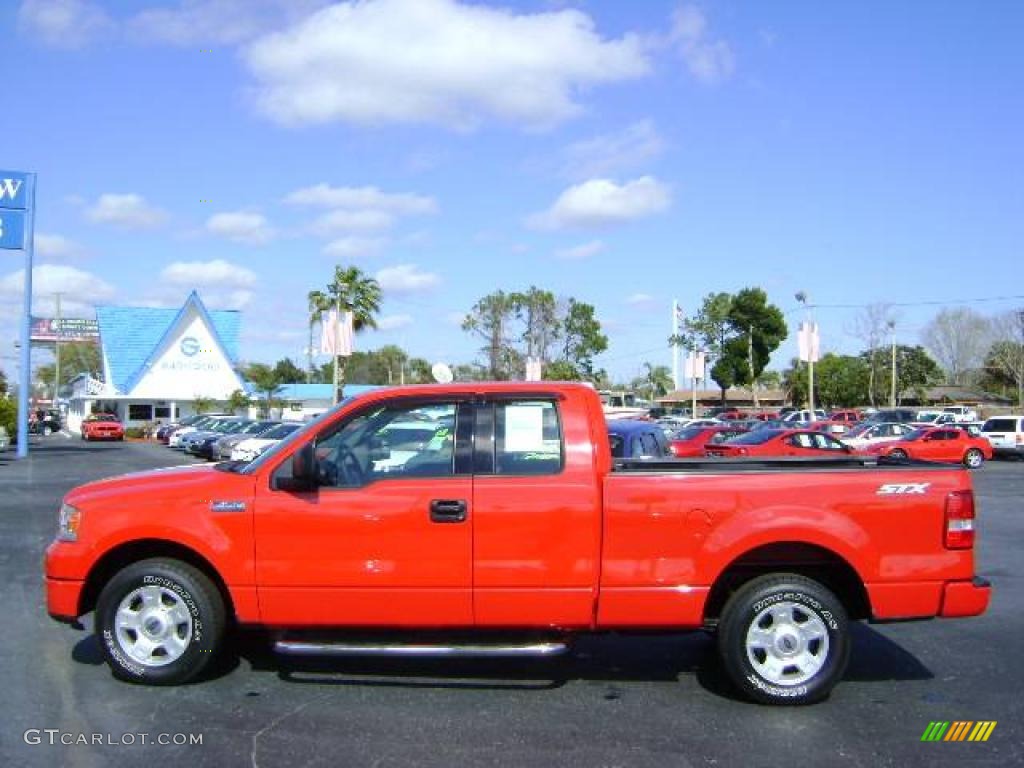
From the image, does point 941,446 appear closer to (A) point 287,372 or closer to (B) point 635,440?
(B) point 635,440

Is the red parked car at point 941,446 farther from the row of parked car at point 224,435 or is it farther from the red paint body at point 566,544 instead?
the red paint body at point 566,544

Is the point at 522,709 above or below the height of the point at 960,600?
below

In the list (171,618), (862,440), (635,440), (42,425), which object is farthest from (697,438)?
(42,425)

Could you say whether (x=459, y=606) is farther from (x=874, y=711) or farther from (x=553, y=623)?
(x=874, y=711)

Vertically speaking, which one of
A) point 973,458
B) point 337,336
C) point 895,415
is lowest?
point 973,458

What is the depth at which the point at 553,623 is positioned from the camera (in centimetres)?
515

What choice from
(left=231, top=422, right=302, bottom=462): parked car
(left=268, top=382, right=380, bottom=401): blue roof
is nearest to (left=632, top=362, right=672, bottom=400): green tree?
(left=268, top=382, right=380, bottom=401): blue roof

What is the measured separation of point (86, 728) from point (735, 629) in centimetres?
358

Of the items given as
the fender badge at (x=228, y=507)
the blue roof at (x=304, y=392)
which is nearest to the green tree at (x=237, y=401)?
the blue roof at (x=304, y=392)

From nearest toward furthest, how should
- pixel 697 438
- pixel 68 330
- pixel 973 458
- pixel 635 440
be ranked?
pixel 635 440, pixel 697 438, pixel 973 458, pixel 68 330

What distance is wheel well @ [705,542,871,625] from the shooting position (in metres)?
5.30

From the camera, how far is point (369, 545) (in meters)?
5.16

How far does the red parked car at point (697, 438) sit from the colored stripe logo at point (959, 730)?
19.3 m

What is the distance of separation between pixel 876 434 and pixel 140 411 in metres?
47.7
